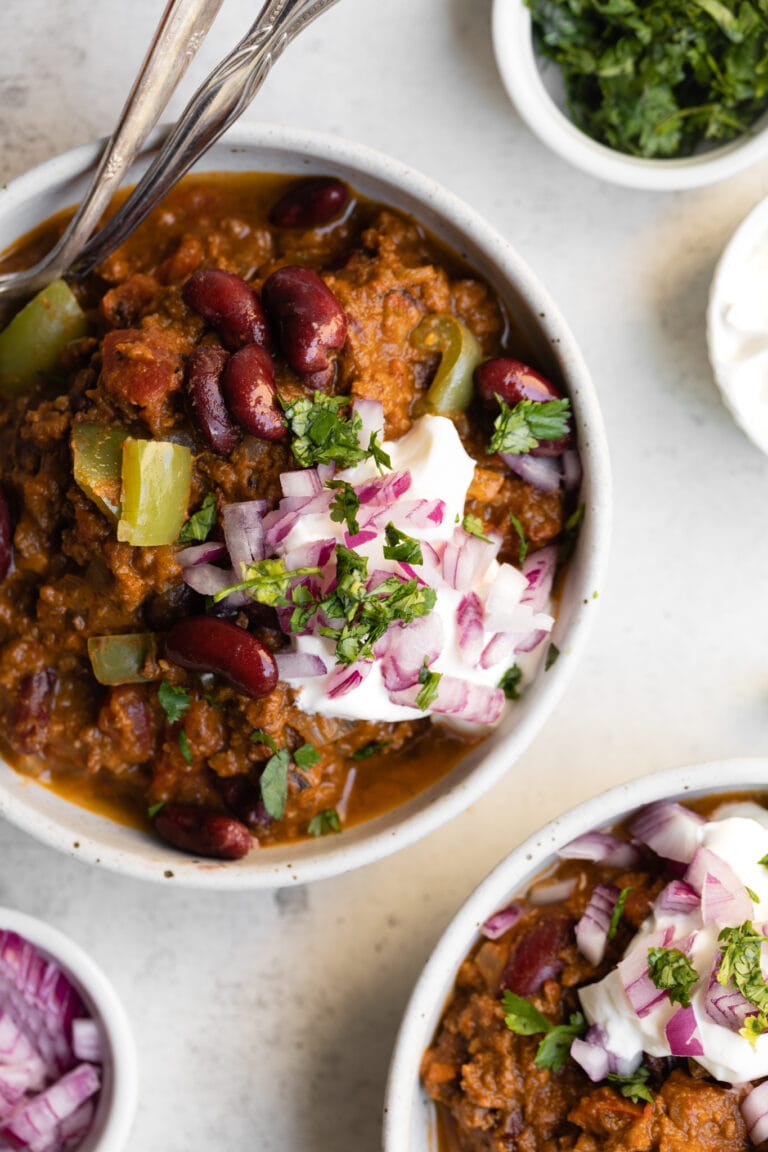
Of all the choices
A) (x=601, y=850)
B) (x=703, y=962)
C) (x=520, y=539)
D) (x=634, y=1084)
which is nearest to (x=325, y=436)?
(x=520, y=539)

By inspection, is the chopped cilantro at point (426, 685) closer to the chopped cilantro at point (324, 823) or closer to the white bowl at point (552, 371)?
the white bowl at point (552, 371)

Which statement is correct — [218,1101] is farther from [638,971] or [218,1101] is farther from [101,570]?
[101,570]

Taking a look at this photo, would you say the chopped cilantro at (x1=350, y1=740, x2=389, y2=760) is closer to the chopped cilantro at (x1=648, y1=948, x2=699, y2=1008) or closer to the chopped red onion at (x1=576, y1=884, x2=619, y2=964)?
the chopped red onion at (x1=576, y1=884, x2=619, y2=964)

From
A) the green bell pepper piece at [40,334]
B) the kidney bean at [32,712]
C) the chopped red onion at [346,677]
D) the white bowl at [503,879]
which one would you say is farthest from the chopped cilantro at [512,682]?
the green bell pepper piece at [40,334]

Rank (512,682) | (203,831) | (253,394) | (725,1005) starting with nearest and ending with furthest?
(253,394), (725,1005), (203,831), (512,682)

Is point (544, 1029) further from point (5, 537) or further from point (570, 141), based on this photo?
point (570, 141)

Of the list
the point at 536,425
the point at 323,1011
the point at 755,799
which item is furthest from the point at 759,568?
the point at 323,1011
